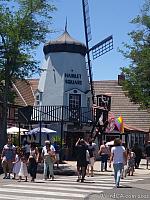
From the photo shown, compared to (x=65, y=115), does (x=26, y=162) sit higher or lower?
lower

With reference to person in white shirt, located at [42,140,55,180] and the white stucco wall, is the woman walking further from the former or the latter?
the white stucco wall

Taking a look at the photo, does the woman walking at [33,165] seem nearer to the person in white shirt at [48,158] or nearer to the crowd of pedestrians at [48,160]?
the crowd of pedestrians at [48,160]

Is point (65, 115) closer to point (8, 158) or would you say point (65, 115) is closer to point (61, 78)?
point (61, 78)

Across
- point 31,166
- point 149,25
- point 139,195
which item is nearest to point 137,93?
point 149,25

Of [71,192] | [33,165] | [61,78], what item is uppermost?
[61,78]

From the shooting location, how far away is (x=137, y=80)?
3325 centimetres

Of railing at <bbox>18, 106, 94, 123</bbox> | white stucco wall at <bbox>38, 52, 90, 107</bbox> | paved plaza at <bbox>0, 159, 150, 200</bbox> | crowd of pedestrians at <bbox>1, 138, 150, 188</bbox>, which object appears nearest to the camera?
paved plaza at <bbox>0, 159, 150, 200</bbox>

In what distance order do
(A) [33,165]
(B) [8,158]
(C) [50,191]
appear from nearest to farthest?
1. (C) [50,191]
2. (A) [33,165]
3. (B) [8,158]

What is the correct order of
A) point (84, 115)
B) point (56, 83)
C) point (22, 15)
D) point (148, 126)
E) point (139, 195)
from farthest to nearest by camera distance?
1. point (148, 126)
2. point (56, 83)
3. point (84, 115)
4. point (22, 15)
5. point (139, 195)

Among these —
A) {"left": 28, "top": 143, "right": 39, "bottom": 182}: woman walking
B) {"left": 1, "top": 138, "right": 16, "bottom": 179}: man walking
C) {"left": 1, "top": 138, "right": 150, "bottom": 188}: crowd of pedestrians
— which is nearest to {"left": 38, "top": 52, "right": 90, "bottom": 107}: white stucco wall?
{"left": 1, "top": 138, "right": 150, "bottom": 188}: crowd of pedestrians

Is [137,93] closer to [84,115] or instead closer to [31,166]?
[84,115]

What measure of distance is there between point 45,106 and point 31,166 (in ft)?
63.5

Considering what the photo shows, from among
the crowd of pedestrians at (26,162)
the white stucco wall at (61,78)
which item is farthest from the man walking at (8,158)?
the white stucco wall at (61,78)

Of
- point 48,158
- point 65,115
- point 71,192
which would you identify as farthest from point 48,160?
point 65,115
